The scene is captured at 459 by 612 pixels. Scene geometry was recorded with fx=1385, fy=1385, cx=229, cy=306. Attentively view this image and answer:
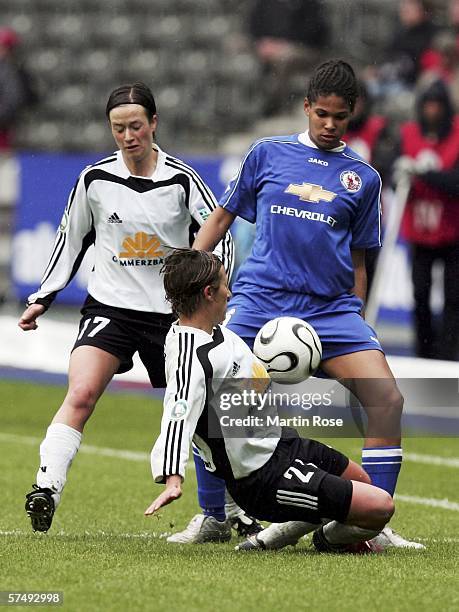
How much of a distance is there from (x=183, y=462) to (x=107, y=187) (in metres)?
1.88

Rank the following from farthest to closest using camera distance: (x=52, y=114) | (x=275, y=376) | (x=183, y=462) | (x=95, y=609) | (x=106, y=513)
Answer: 1. (x=52, y=114)
2. (x=106, y=513)
3. (x=275, y=376)
4. (x=183, y=462)
5. (x=95, y=609)

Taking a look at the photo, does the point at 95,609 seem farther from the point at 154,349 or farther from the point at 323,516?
the point at 154,349

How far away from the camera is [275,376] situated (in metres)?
5.85

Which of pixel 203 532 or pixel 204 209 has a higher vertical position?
pixel 204 209

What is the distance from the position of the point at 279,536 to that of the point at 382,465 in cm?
57

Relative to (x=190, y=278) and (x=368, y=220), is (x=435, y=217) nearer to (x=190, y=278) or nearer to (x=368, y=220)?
(x=368, y=220)

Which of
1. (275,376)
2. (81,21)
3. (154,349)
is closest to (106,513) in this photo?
(154,349)

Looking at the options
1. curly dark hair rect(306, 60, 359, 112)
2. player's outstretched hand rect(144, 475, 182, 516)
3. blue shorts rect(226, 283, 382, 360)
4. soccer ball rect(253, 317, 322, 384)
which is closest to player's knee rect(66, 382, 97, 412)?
blue shorts rect(226, 283, 382, 360)

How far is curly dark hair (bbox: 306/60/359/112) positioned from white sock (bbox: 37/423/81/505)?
182 centimetres

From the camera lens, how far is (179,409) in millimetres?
5188

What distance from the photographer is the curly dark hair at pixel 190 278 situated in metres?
5.33

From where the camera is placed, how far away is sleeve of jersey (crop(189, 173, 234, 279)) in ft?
21.5

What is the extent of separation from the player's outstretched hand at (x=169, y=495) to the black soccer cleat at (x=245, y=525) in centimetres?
140

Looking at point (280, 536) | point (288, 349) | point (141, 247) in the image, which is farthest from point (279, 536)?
point (141, 247)
